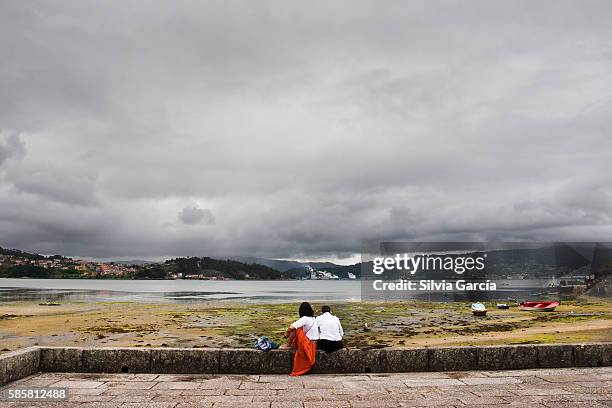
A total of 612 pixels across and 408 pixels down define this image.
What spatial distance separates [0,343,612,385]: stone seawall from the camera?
9664 mm

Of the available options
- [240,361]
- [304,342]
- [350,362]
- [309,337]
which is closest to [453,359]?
[350,362]

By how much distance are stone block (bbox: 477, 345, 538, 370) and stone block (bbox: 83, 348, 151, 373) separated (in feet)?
22.6

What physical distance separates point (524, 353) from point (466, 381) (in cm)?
193

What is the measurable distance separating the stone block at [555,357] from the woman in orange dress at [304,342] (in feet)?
15.3

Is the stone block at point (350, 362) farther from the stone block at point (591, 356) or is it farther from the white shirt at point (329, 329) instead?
the stone block at point (591, 356)

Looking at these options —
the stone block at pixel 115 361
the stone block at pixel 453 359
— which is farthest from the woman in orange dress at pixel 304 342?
the stone block at pixel 115 361

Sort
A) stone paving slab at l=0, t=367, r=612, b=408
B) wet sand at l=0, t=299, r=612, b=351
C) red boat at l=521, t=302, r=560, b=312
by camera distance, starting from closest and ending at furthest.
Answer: stone paving slab at l=0, t=367, r=612, b=408 < wet sand at l=0, t=299, r=612, b=351 < red boat at l=521, t=302, r=560, b=312

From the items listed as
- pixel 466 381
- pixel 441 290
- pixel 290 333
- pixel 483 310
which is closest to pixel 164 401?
pixel 290 333

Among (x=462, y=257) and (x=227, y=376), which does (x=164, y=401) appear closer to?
(x=227, y=376)

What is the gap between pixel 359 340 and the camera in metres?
22.6

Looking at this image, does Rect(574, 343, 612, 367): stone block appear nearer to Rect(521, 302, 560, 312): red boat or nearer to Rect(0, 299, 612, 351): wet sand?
Rect(0, 299, 612, 351): wet sand

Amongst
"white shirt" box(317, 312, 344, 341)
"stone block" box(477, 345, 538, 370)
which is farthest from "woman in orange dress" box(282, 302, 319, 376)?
"stone block" box(477, 345, 538, 370)

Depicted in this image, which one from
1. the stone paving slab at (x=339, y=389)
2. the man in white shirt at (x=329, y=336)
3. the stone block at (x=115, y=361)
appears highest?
the man in white shirt at (x=329, y=336)

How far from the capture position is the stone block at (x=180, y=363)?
31.9ft
